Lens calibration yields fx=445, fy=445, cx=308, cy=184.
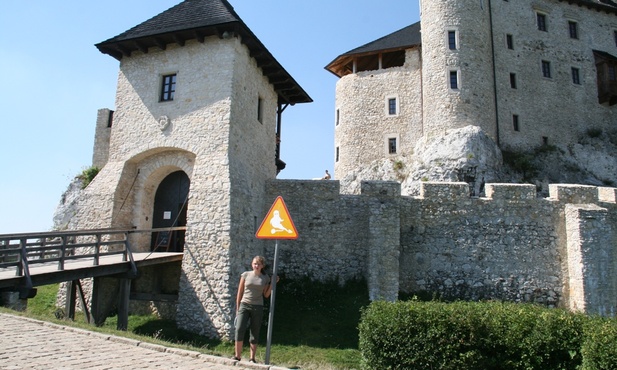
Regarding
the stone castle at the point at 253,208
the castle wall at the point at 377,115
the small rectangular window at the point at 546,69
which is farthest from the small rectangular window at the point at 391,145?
the small rectangular window at the point at 546,69

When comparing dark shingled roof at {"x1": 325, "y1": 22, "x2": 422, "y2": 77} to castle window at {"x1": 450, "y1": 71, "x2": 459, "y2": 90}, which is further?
dark shingled roof at {"x1": 325, "y1": 22, "x2": 422, "y2": 77}

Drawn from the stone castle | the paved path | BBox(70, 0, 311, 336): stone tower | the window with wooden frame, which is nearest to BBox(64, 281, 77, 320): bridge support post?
the stone castle

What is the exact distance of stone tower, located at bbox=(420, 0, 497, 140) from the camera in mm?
24641

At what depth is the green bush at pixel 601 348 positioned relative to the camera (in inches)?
272

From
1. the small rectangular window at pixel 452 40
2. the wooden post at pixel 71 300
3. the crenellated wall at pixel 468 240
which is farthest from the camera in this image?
the small rectangular window at pixel 452 40

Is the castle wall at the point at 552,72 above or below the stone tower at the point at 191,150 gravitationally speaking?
above

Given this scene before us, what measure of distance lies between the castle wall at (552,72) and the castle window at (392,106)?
610 centimetres

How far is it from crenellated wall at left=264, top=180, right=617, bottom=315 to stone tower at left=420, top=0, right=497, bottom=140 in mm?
8428

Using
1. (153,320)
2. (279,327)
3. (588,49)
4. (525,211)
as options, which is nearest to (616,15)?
(588,49)

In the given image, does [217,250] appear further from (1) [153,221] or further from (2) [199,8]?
(2) [199,8]

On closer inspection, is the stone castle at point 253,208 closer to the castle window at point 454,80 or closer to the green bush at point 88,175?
the green bush at point 88,175

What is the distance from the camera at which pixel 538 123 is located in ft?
91.0

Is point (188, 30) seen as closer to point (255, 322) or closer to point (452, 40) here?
point (255, 322)

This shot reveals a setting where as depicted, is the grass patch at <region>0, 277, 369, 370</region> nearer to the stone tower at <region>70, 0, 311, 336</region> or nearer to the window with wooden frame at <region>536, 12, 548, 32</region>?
the stone tower at <region>70, 0, 311, 336</region>
